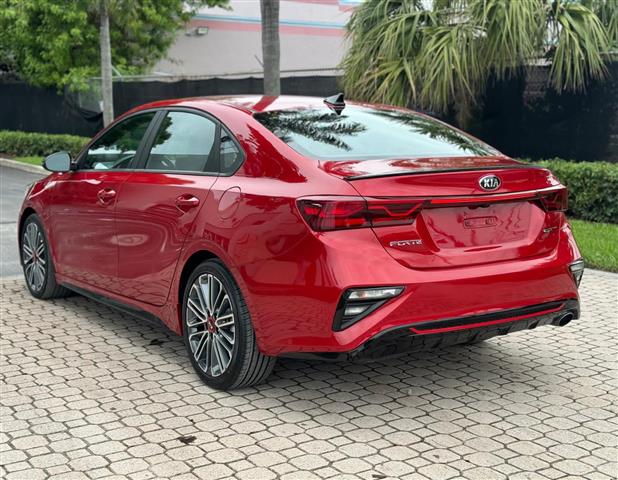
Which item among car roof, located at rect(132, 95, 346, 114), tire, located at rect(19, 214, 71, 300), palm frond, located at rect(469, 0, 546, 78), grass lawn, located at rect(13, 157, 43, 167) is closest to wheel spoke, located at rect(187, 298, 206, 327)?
car roof, located at rect(132, 95, 346, 114)

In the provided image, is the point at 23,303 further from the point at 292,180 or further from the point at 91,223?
the point at 292,180

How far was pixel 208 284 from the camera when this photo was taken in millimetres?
4863

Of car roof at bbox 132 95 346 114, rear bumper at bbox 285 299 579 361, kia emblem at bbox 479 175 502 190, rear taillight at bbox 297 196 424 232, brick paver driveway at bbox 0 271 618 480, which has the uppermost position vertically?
car roof at bbox 132 95 346 114

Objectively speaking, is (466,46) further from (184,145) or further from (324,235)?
(324,235)

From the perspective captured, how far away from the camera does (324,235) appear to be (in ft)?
13.6

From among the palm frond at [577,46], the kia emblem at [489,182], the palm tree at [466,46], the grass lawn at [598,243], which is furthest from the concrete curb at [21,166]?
the kia emblem at [489,182]

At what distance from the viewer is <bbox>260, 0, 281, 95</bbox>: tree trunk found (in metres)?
12.7

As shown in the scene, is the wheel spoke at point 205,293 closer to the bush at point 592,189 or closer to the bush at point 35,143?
the bush at point 592,189

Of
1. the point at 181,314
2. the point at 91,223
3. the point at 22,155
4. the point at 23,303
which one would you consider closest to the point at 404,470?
the point at 181,314

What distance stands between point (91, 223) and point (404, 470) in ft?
10.4

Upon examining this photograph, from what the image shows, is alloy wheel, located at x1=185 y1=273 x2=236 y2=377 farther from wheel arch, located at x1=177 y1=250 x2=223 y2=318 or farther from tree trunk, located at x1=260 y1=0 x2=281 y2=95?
tree trunk, located at x1=260 y1=0 x2=281 y2=95

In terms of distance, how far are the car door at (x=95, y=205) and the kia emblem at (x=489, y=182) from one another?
2493 millimetres

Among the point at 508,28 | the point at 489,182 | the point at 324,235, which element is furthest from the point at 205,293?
the point at 508,28

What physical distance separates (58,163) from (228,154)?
2.00 meters
